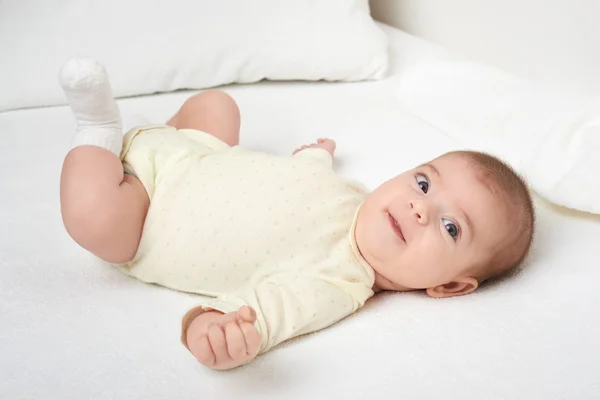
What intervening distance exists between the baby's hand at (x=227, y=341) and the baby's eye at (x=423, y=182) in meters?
0.34

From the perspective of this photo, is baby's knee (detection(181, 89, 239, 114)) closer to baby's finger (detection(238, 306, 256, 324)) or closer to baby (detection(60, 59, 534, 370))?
baby (detection(60, 59, 534, 370))

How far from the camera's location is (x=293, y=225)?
861mm

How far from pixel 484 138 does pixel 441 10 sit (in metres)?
0.68

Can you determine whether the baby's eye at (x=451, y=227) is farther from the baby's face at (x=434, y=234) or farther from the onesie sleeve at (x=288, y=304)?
the onesie sleeve at (x=288, y=304)

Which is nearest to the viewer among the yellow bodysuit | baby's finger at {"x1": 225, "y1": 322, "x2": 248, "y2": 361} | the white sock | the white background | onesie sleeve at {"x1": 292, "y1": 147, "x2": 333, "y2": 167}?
baby's finger at {"x1": 225, "y1": 322, "x2": 248, "y2": 361}

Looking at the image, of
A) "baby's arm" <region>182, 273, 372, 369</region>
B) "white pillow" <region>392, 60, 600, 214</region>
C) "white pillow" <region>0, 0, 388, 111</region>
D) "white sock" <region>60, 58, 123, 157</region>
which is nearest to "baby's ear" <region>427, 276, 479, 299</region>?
"baby's arm" <region>182, 273, 372, 369</region>

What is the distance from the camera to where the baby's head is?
0.83m

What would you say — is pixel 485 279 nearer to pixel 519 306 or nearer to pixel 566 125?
pixel 519 306

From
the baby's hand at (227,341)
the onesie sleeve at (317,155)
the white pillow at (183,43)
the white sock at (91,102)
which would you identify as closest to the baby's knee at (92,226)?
the white sock at (91,102)

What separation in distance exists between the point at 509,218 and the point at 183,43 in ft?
2.94

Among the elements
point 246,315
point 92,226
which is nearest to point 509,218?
point 246,315

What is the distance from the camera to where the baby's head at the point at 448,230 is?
2.72 ft

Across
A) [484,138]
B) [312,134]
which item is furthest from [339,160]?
[484,138]

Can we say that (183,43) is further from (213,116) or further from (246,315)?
(246,315)
